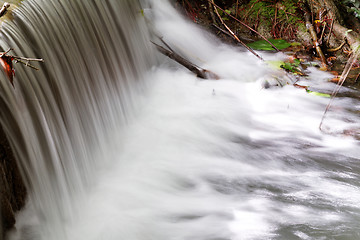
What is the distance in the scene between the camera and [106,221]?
3.05 metres

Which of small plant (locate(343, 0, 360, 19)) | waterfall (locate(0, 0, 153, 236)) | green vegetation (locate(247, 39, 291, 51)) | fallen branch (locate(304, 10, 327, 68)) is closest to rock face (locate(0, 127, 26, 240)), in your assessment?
waterfall (locate(0, 0, 153, 236))

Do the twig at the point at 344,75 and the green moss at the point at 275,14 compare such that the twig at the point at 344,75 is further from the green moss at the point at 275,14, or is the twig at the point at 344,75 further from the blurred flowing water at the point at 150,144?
the green moss at the point at 275,14

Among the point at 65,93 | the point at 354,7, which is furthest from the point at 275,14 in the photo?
the point at 65,93

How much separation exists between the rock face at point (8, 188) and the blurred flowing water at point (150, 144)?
0.08 meters

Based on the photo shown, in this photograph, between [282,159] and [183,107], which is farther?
[183,107]

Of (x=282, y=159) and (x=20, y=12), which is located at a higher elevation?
(x=20, y=12)

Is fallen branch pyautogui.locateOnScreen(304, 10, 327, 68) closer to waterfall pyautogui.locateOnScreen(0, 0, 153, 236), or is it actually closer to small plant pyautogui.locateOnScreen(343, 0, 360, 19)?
small plant pyautogui.locateOnScreen(343, 0, 360, 19)

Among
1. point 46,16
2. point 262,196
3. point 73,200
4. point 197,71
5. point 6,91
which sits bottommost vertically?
point 262,196

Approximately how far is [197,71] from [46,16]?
7.16ft

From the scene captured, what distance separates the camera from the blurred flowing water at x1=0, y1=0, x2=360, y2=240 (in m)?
2.90

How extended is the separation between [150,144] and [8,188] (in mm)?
1718

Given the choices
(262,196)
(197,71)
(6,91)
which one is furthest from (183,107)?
(6,91)

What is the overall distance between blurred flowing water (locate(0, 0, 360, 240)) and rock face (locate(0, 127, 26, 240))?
8 centimetres

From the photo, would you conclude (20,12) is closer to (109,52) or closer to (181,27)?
(109,52)
